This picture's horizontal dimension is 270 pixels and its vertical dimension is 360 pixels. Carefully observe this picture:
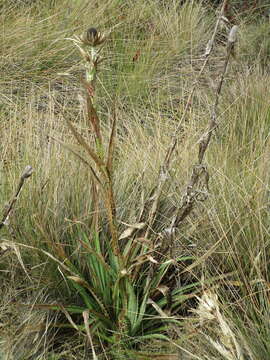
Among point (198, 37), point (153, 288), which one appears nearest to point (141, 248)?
point (153, 288)

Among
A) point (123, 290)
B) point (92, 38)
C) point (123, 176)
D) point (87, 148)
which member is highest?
point (92, 38)

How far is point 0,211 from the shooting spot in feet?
7.06

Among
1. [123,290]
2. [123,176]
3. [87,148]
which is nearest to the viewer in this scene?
[87,148]

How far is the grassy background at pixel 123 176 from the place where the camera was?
181 cm

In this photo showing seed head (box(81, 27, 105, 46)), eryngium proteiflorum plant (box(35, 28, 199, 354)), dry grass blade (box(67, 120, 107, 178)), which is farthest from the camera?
eryngium proteiflorum plant (box(35, 28, 199, 354))

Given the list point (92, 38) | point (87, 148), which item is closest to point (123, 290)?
point (87, 148)

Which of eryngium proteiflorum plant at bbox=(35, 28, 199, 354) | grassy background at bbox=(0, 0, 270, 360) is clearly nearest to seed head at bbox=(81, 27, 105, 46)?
grassy background at bbox=(0, 0, 270, 360)

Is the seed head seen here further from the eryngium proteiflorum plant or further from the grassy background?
the eryngium proteiflorum plant

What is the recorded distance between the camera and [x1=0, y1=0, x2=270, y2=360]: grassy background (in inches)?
71.3

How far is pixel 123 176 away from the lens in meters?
2.34

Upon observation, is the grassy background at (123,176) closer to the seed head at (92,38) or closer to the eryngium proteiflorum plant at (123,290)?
the eryngium proteiflorum plant at (123,290)

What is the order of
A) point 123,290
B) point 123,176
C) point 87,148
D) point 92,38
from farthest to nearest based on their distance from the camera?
point 123,176 → point 123,290 → point 87,148 → point 92,38

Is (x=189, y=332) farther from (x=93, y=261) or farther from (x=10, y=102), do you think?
(x=10, y=102)

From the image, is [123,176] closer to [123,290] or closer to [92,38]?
[123,290]
